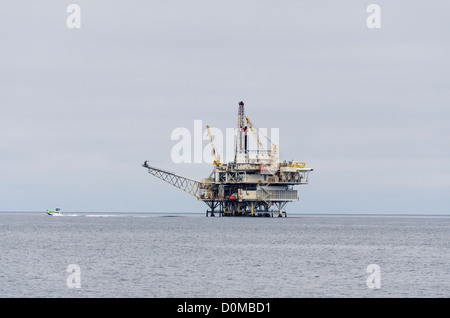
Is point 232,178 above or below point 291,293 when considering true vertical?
above

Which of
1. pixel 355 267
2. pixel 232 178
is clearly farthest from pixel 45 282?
pixel 232 178

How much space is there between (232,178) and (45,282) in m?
112

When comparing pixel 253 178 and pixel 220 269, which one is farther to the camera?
pixel 253 178

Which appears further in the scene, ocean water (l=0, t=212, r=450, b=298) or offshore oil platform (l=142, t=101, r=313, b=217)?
offshore oil platform (l=142, t=101, r=313, b=217)

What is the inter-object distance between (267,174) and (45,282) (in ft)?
369

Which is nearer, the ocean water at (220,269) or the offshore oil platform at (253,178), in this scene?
the ocean water at (220,269)

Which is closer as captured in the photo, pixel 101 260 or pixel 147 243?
pixel 101 260

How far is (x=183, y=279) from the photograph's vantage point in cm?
5684

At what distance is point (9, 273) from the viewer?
59.6m

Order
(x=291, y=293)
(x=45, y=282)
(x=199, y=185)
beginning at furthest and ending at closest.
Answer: (x=199, y=185) < (x=45, y=282) < (x=291, y=293)
